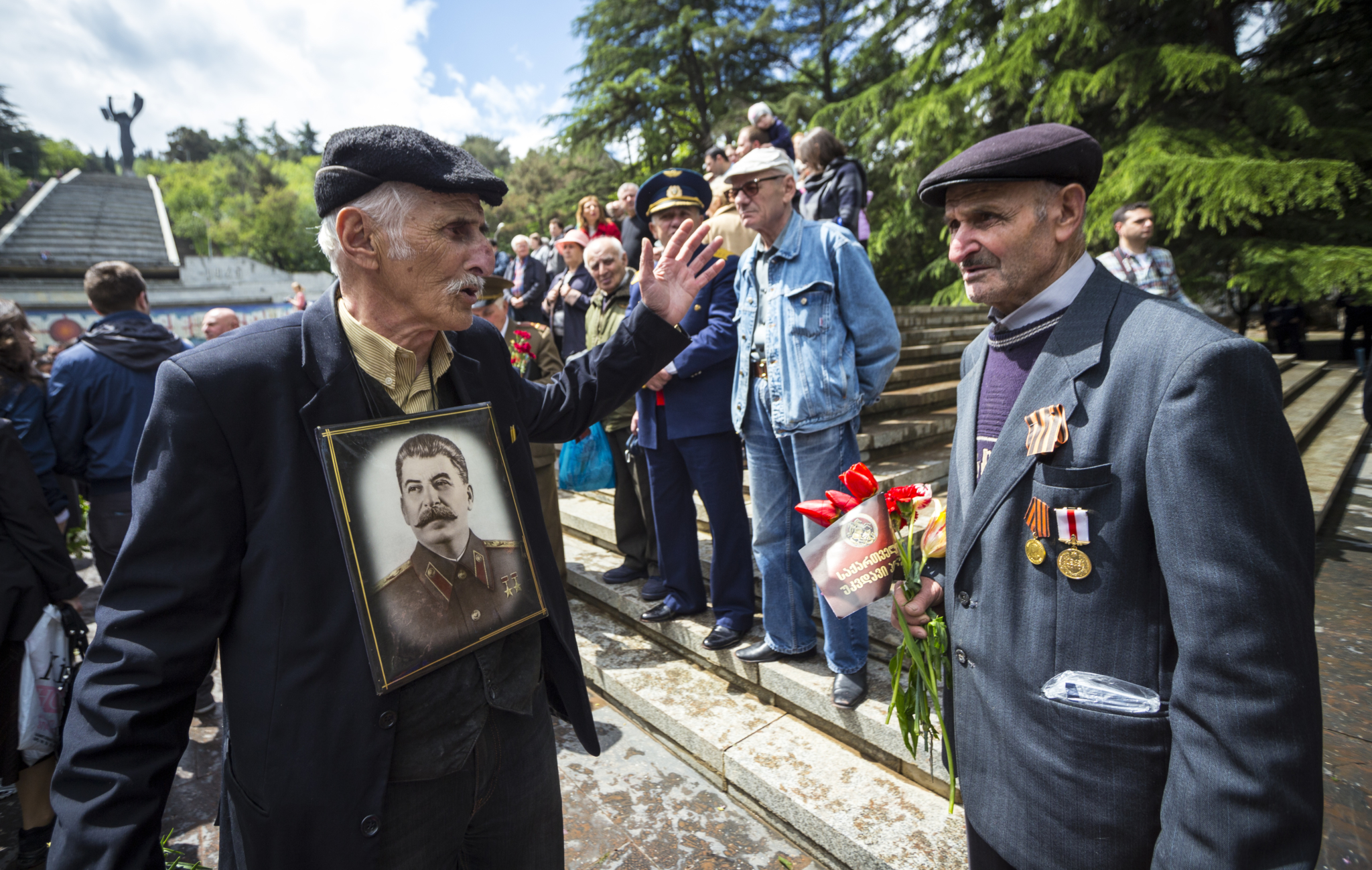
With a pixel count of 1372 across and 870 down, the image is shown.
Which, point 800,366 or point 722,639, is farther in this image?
point 722,639

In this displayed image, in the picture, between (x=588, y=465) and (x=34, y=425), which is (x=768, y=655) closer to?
(x=588, y=465)

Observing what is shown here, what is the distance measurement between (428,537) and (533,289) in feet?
24.2

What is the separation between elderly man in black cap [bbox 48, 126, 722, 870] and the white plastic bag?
7.23ft

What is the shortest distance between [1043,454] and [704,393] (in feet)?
7.92

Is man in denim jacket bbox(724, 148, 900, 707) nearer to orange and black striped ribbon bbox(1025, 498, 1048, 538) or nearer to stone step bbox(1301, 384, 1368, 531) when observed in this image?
orange and black striped ribbon bbox(1025, 498, 1048, 538)

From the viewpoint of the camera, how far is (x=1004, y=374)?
1.49 m

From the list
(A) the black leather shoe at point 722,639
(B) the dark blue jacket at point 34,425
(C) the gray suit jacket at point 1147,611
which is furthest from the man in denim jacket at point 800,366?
(B) the dark blue jacket at point 34,425

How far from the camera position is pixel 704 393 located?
3568 mm

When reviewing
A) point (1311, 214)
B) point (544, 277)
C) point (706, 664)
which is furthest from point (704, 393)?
point (1311, 214)

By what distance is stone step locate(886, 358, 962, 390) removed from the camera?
6.39 m

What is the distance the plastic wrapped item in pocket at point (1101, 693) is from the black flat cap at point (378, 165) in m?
1.54

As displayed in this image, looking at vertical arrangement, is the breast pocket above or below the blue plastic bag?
above

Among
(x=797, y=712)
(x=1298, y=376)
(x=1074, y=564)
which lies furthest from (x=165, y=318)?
(x=1298, y=376)

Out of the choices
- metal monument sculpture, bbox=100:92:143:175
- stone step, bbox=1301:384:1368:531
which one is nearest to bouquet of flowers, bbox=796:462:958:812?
stone step, bbox=1301:384:1368:531
